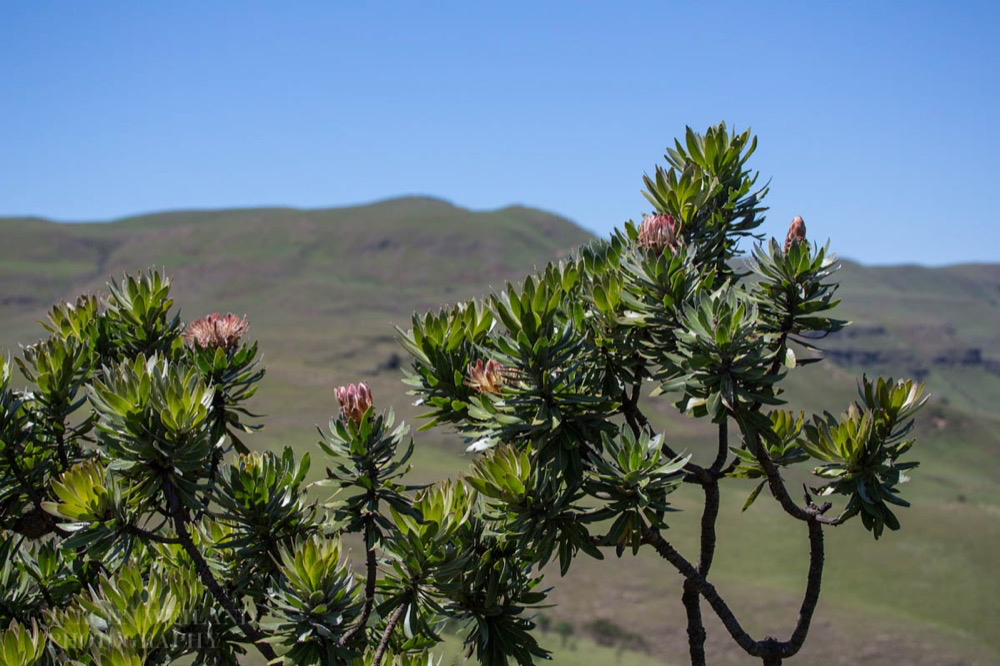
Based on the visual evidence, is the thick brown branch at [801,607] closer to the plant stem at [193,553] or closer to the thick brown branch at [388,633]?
the thick brown branch at [388,633]

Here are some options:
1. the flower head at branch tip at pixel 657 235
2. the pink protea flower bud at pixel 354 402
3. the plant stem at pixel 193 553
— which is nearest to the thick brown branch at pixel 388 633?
the plant stem at pixel 193 553

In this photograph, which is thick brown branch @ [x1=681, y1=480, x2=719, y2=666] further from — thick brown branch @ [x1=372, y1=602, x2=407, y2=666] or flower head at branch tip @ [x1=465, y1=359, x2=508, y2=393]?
thick brown branch @ [x1=372, y1=602, x2=407, y2=666]

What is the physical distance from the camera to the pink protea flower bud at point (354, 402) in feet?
11.9

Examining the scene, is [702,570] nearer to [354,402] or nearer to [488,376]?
[488,376]

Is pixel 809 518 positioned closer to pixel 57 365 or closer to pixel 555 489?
pixel 555 489

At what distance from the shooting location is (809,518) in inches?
154

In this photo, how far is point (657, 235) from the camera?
3.88 m

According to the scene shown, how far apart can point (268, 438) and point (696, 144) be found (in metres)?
77.0

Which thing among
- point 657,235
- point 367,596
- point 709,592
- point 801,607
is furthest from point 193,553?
point 801,607

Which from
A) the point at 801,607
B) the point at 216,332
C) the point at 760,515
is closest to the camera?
the point at 801,607

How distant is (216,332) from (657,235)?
221 cm

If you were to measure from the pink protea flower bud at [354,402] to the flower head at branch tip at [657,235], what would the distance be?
1389mm

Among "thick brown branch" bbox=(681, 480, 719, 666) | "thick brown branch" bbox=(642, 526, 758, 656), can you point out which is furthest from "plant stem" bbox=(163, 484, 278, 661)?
"thick brown branch" bbox=(681, 480, 719, 666)

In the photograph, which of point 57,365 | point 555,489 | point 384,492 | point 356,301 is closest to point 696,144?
point 555,489
